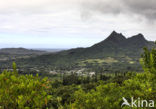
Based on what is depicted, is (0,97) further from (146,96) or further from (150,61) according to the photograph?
(150,61)

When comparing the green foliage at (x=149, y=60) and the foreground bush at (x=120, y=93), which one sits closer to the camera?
the foreground bush at (x=120, y=93)

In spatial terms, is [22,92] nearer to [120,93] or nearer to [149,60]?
[120,93]

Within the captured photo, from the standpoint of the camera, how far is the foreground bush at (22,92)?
9.29 metres

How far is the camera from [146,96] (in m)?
17.7

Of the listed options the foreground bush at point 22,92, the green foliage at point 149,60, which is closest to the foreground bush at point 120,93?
the green foliage at point 149,60

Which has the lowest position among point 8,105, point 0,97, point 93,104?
point 93,104

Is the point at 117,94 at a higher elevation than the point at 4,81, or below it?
below

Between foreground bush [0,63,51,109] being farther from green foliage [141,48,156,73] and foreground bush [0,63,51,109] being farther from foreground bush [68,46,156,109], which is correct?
green foliage [141,48,156,73]

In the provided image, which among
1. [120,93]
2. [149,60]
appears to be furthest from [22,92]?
[149,60]

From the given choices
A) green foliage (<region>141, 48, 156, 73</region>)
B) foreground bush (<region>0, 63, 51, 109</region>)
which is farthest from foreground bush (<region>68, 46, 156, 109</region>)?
foreground bush (<region>0, 63, 51, 109</region>)

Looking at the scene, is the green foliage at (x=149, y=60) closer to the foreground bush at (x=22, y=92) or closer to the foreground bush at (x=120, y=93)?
the foreground bush at (x=120, y=93)

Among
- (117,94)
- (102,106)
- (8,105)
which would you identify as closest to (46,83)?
(8,105)

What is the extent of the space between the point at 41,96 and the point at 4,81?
2693 millimetres

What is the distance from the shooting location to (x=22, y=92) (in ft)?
32.3
